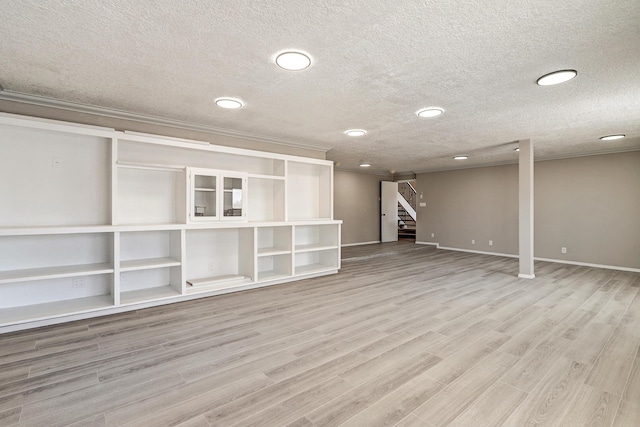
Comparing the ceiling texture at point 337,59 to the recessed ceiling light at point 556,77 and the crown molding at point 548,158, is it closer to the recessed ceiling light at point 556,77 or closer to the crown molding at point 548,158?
the recessed ceiling light at point 556,77

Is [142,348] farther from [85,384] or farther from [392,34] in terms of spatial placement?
[392,34]

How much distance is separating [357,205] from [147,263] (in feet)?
22.6

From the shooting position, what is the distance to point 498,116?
3.89 metres

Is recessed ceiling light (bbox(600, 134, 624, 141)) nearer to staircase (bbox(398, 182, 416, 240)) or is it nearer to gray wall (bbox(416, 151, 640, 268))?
gray wall (bbox(416, 151, 640, 268))

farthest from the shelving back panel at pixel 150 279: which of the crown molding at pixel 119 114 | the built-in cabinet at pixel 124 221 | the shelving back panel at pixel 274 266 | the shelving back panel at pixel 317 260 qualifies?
the shelving back panel at pixel 317 260

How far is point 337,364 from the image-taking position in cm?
233

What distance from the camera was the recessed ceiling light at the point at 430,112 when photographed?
362cm

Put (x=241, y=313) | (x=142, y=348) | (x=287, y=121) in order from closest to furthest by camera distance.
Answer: (x=142, y=348) → (x=241, y=313) → (x=287, y=121)

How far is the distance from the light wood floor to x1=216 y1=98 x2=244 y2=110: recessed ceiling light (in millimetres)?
2385

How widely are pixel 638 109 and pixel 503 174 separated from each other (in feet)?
14.0

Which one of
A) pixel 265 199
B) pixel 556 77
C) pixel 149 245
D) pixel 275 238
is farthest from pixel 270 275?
pixel 556 77

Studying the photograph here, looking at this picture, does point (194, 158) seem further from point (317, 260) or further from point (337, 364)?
point (337, 364)

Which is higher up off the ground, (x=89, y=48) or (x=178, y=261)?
(x=89, y=48)

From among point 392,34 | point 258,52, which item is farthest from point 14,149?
point 392,34
